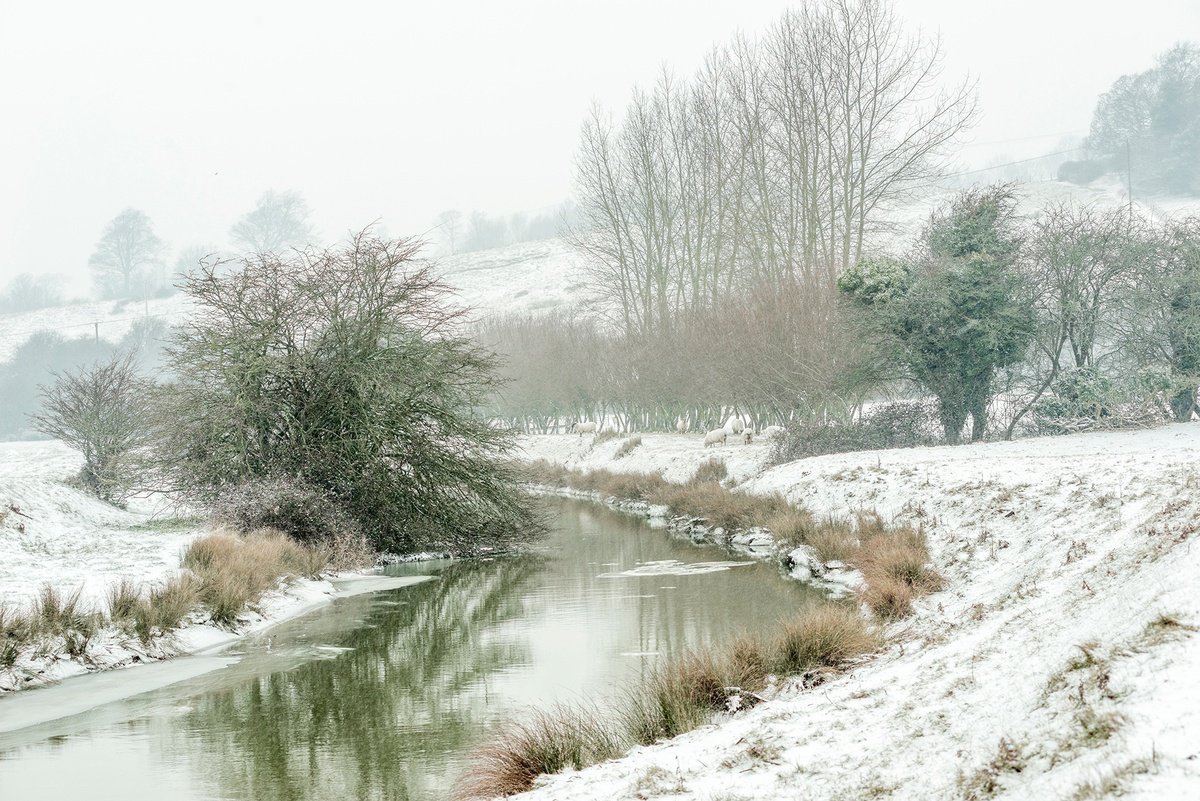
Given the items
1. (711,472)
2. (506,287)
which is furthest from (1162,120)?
(711,472)

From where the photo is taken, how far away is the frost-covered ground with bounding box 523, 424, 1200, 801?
173 inches

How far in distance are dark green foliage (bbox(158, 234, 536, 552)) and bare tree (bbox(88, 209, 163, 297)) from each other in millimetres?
111700

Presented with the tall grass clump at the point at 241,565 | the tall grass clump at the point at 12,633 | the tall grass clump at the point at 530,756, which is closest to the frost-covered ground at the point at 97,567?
the tall grass clump at the point at 12,633

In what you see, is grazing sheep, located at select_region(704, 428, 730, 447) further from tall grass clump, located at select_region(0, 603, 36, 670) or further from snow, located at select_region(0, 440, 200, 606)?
tall grass clump, located at select_region(0, 603, 36, 670)

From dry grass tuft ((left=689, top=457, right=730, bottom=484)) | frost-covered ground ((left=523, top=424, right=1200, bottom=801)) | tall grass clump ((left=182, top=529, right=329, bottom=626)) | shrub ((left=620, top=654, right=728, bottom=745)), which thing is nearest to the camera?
frost-covered ground ((left=523, top=424, right=1200, bottom=801))

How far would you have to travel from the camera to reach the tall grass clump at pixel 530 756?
691cm

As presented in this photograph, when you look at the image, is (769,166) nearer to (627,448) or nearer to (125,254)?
(627,448)

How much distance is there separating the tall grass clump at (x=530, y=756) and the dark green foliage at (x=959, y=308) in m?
21.0

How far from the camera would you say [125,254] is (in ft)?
403

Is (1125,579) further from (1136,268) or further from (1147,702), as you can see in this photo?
(1136,268)

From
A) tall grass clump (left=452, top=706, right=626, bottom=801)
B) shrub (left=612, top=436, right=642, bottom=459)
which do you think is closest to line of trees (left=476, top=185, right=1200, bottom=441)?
shrub (left=612, top=436, right=642, bottom=459)

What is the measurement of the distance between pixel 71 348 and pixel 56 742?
335ft

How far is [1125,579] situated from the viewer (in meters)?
7.12

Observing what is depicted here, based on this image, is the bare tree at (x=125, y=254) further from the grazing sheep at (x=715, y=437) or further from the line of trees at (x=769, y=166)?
the grazing sheep at (x=715, y=437)
